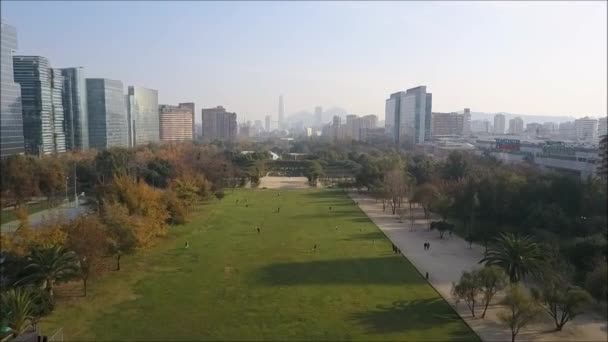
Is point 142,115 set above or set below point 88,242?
above

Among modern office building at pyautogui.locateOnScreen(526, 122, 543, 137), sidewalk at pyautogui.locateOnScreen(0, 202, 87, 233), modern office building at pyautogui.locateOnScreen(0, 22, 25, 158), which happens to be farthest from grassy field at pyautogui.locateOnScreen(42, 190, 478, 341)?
modern office building at pyautogui.locateOnScreen(526, 122, 543, 137)

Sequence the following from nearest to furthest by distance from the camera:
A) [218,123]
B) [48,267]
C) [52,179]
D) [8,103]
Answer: [48,267]
[52,179]
[8,103]
[218,123]

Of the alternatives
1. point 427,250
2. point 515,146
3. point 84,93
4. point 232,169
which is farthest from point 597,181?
point 84,93

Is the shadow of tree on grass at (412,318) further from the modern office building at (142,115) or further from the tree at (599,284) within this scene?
the modern office building at (142,115)

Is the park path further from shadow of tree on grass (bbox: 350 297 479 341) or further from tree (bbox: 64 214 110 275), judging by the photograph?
tree (bbox: 64 214 110 275)

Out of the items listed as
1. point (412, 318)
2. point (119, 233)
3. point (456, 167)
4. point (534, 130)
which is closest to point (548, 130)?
point (534, 130)

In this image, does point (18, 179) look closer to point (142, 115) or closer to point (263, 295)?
point (263, 295)
